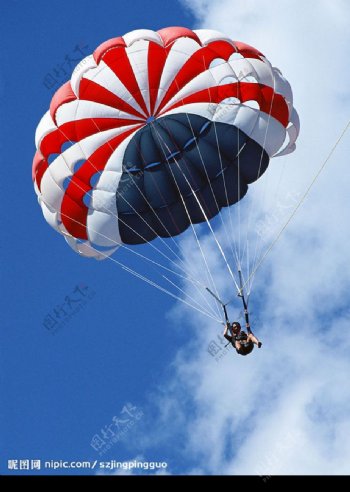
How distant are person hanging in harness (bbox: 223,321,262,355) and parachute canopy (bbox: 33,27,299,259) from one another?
3073 mm

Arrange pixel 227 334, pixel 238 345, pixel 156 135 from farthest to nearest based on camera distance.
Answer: pixel 156 135 < pixel 227 334 < pixel 238 345

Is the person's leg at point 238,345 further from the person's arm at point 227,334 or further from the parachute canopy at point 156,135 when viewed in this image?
the parachute canopy at point 156,135

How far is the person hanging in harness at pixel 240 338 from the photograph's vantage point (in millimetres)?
13031

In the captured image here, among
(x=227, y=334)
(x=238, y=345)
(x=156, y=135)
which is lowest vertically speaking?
(x=238, y=345)

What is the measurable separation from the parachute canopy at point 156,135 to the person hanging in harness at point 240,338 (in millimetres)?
3073

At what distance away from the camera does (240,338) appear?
13.1 metres

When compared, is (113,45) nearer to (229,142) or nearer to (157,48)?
(157,48)

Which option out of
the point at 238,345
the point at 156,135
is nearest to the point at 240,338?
the point at 238,345

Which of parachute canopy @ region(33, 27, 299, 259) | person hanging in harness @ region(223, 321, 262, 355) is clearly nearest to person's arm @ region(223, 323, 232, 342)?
person hanging in harness @ region(223, 321, 262, 355)

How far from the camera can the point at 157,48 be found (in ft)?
49.7

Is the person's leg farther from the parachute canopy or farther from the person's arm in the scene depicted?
the parachute canopy

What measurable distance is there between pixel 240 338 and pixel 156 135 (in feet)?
15.0

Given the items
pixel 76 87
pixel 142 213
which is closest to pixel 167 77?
pixel 76 87

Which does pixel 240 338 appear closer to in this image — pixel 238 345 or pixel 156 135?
pixel 238 345
